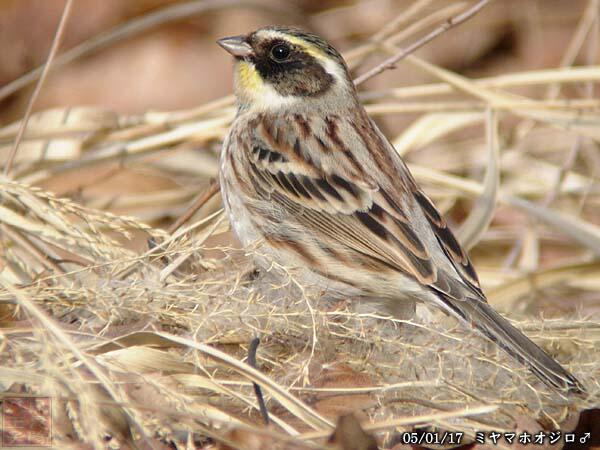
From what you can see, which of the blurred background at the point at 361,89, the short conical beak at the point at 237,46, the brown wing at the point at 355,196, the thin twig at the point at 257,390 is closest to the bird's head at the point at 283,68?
the short conical beak at the point at 237,46

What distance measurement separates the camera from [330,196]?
3.59 m

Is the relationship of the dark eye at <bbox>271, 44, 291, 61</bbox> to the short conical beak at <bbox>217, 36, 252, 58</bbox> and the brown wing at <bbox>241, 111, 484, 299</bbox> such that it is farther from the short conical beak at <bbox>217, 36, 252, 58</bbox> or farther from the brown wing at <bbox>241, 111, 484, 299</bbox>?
the brown wing at <bbox>241, 111, 484, 299</bbox>

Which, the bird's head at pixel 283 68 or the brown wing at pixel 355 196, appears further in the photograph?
the bird's head at pixel 283 68

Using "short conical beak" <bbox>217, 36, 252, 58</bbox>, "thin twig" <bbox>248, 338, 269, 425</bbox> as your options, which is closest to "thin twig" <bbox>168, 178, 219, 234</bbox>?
"short conical beak" <bbox>217, 36, 252, 58</bbox>

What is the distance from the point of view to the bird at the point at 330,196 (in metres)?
3.33

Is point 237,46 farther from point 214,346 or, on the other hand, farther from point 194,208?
point 214,346

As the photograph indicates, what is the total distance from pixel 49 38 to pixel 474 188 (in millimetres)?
3859

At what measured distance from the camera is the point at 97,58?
730 cm

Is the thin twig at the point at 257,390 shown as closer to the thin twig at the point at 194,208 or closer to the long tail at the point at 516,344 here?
the long tail at the point at 516,344

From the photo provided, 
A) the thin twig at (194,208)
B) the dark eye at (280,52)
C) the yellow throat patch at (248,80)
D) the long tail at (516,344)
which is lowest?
the long tail at (516,344)

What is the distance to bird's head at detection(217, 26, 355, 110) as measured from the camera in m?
A: 4.02

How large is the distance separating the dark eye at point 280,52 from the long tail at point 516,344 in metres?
1.36

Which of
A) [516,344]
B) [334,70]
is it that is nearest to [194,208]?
[334,70]

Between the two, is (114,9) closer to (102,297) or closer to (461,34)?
(461,34)
